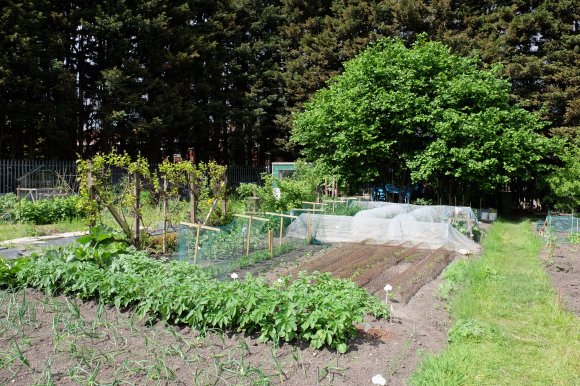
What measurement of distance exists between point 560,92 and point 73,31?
21.1 meters

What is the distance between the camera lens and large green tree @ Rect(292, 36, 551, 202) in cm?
1526

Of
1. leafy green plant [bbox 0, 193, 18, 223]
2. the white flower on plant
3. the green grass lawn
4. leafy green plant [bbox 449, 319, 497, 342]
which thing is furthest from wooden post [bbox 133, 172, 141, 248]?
leafy green plant [bbox 0, 193, 18, 223]

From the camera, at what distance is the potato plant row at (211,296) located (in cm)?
373

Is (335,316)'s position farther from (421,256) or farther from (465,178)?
(465,178)

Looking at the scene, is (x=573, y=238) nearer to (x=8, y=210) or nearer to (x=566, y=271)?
(x=566, y=271)

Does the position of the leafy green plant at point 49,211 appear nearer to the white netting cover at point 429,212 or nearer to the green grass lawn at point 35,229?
the green grass lawn at point 35,229

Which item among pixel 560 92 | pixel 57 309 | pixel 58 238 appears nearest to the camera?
pixel 57 309

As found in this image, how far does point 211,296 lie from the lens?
397 cm

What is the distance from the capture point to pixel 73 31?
19375 mm

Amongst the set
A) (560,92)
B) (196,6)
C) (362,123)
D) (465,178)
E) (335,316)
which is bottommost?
(335,316)

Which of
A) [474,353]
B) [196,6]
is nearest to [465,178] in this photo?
[474,353]

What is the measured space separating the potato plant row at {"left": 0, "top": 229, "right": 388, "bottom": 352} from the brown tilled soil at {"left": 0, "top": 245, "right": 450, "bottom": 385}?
0.41 ft

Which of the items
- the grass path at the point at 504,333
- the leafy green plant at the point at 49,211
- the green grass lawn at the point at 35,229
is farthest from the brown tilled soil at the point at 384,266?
the leafy green plant at the point at 49,211

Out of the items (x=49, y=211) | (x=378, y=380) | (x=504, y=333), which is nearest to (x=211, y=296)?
(x=378, y=380)
